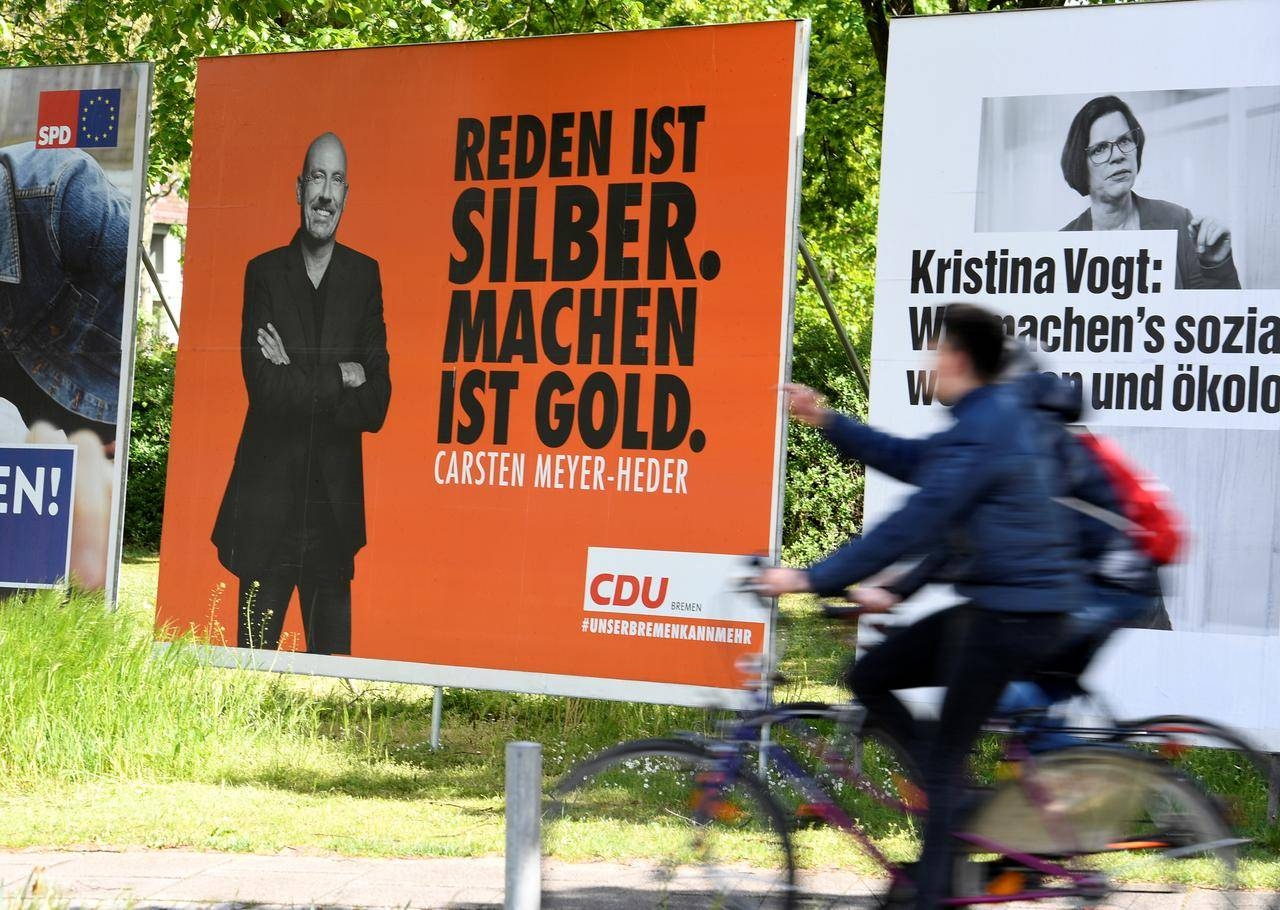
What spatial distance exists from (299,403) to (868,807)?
18.3 ft

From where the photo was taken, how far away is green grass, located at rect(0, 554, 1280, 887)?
6.69 metres

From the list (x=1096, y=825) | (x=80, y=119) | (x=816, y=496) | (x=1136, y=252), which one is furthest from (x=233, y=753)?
(x=816, y=496)

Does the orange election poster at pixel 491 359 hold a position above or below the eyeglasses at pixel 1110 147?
below

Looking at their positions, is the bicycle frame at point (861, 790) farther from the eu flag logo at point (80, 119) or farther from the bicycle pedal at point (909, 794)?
the eu flag logo at point (80, 119)

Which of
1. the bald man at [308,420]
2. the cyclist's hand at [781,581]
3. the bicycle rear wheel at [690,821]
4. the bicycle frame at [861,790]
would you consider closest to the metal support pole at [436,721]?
the bald man at [308,420]

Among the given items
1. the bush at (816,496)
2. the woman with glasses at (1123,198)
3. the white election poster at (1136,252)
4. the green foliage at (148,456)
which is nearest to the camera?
the white election poster at (1136,252)

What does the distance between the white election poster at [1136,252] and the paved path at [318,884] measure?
318 cm

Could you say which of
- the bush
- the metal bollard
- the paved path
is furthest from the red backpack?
the bush

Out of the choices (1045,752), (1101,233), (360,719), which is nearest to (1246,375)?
(1101,233)

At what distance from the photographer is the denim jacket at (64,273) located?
983cm

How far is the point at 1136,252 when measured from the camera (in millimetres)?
7668

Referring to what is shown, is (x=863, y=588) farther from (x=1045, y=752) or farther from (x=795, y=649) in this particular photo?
(x=795, y=649)

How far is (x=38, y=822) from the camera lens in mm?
6789

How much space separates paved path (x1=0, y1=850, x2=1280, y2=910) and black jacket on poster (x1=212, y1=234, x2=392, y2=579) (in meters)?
3.01
